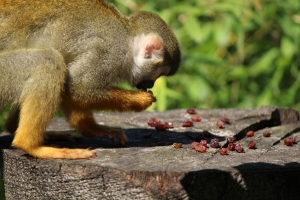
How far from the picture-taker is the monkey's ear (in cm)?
536

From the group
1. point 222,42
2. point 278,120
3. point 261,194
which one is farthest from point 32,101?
point 222,42

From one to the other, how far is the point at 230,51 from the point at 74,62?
4558 mm

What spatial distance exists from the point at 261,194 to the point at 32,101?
5.68ft

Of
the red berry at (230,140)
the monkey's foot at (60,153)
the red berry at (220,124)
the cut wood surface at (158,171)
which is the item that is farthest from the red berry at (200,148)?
the red berry at (220,124)

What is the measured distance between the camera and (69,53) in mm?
5160

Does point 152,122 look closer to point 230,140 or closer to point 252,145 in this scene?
point 230,140

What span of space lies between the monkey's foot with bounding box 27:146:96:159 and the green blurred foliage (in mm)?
2775

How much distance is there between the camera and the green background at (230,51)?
25.9ft

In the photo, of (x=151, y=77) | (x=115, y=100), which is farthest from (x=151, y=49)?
(x=115, y=100)

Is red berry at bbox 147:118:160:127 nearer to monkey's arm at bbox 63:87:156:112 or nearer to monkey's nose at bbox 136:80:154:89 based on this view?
monkey's nose at bbox 136:80:154:89

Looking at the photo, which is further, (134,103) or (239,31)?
(239,31)

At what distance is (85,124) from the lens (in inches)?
210

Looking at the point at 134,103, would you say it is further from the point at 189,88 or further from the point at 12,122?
the point at 189,88

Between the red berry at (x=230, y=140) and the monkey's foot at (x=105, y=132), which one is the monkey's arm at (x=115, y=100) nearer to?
the monkey's foot at (x=105, y=132)
